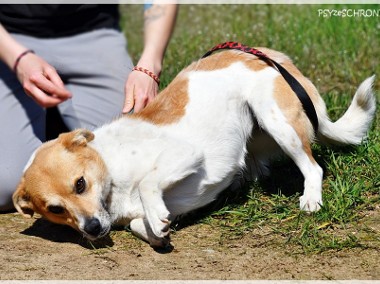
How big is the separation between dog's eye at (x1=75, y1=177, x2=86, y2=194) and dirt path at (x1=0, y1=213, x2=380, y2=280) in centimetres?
31

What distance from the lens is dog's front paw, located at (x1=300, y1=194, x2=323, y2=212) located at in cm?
373

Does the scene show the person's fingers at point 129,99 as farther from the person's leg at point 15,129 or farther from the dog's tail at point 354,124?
the dog's tail at point 354,124

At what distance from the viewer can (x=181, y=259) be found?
133 inches

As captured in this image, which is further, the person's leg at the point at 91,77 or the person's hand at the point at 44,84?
the person's leg at the point at 91,77

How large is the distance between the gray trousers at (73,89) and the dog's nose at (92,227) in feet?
→ 3.97

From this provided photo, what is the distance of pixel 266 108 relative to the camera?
392 centimetres

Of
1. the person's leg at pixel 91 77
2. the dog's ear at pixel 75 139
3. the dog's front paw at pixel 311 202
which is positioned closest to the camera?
the dog's ear at pixel 75 139

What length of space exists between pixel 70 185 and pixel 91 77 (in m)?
1.57

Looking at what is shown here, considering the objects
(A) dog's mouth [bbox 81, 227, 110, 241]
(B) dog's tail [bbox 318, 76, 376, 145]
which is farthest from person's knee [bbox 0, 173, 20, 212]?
(B) dog's tail [bbox 318, 76, 376, 145]

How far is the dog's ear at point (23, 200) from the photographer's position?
3.68 meters

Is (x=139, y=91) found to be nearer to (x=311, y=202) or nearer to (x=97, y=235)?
(x=97, y=235)

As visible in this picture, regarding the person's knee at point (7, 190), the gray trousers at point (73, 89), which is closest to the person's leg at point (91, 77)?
the gray trousers at point (73, 89)

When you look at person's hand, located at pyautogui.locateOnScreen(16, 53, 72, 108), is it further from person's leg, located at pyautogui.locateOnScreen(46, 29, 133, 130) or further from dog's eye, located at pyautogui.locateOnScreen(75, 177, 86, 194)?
person's leg, located at pyautogui.locateOnScreen(46, 29, 133, 130)

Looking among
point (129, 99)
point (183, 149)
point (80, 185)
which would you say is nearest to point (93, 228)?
point (80, 185)
